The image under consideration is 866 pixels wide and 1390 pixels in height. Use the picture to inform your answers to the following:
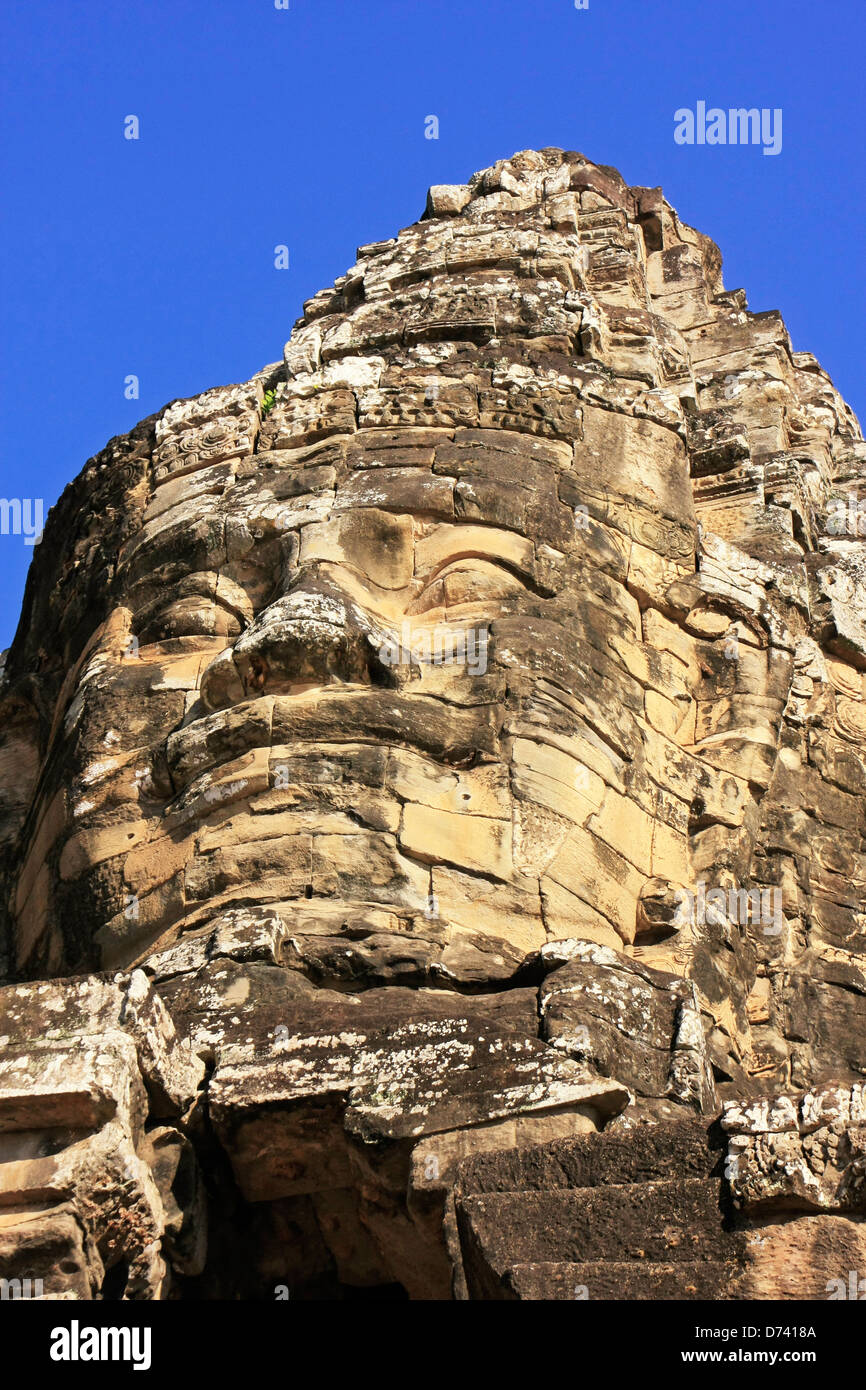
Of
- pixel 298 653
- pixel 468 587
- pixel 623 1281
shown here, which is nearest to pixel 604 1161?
pixel 623 1281

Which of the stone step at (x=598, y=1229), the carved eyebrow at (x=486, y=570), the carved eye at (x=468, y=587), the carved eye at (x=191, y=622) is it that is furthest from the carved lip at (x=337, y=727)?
the stone step at (x=598, y=1229)

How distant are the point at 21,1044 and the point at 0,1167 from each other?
0.49 metres

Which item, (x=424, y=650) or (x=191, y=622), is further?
(x=191, y=622)

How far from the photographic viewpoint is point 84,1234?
7.75 m

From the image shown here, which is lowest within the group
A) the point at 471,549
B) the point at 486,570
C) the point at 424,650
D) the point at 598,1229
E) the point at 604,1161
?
→ the point at 598,1229

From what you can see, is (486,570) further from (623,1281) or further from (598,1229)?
(623,1281)

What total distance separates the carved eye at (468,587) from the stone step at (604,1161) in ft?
15.2

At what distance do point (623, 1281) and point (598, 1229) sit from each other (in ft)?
0.91

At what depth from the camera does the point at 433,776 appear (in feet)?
35.2

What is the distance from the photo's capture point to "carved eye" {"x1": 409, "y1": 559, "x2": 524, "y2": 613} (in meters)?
11.9
